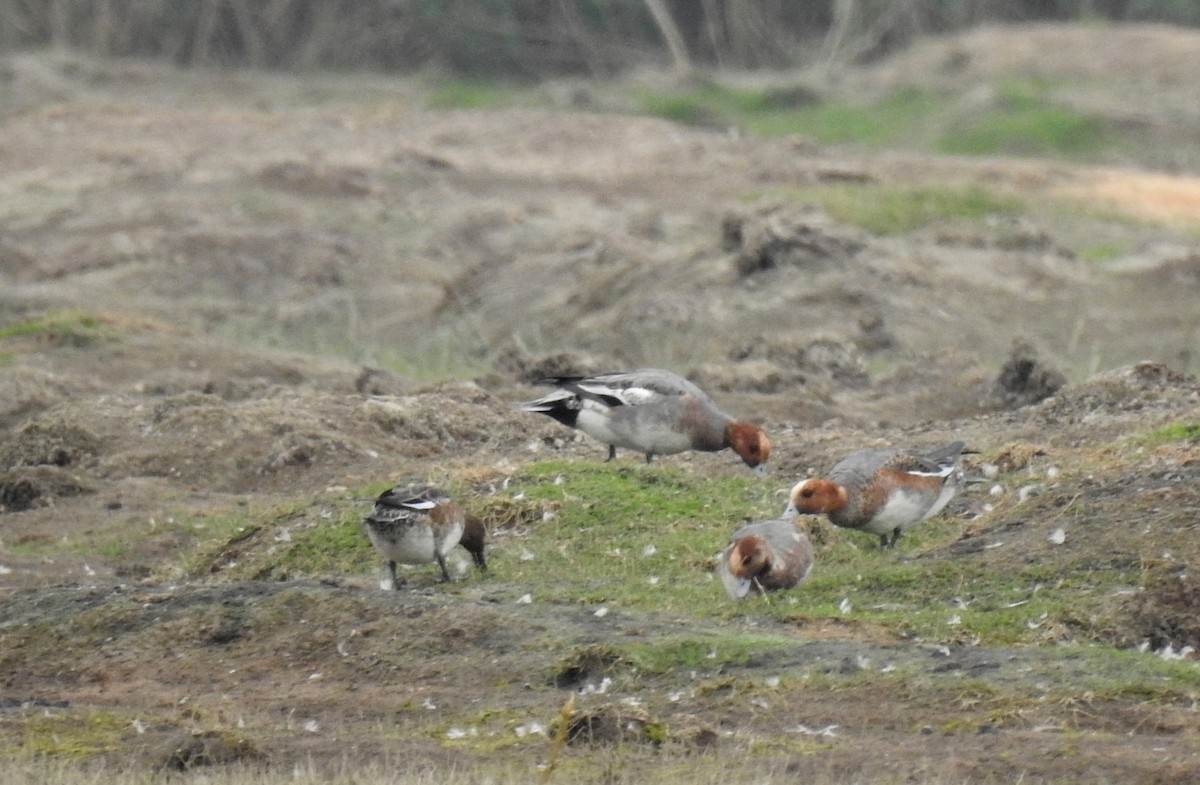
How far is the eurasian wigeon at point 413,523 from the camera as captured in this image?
10242mm

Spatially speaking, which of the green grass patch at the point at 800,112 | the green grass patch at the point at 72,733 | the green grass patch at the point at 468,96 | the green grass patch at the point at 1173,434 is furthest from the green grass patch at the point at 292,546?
the green grass patch at the point at 468,96

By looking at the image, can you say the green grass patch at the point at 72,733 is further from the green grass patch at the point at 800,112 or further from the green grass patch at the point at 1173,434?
the green grass patch at the point at 800,112

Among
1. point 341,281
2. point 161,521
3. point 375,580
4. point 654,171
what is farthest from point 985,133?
point 375,580

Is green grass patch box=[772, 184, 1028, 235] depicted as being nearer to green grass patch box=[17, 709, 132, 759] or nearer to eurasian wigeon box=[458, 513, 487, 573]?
eurasian wigeon box=[458, 513, 487, 573]

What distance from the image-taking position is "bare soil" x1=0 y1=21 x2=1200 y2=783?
28.9 ft

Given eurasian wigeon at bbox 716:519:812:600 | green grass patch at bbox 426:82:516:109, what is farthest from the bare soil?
green grass patch at bbox 426:82:516:109

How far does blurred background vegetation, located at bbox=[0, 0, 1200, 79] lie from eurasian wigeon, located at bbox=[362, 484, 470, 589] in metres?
36.5

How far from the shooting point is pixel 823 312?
22.0 m

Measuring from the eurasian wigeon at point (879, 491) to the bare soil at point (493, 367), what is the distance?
41cm

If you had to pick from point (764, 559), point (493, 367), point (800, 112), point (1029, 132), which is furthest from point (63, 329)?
point (800, 112)

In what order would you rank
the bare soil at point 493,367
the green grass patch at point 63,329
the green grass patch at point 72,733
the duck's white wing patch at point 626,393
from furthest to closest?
the green grass patch at point 63,329, the duck's white wing patch at point 626,393, the bare soil at point 493,367, the green grass patch at point 72,733

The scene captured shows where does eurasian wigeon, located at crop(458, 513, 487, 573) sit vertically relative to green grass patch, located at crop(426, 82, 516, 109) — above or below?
above

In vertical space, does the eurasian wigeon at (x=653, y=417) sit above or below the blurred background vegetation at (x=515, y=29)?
above

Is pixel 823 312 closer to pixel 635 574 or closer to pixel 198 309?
pixel 198 309
